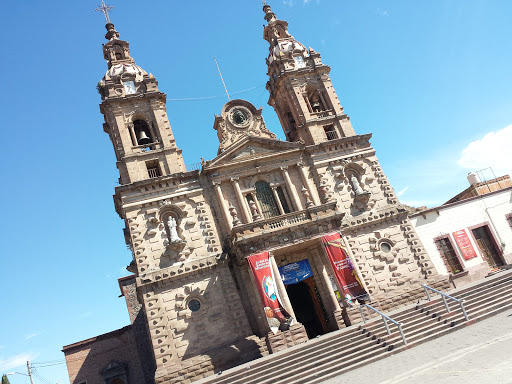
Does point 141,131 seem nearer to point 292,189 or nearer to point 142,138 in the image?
point 142,138

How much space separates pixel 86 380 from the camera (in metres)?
28.9

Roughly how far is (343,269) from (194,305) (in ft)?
30.0

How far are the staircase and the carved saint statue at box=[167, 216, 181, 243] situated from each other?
872cm

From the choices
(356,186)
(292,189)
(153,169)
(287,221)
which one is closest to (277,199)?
(292,189)

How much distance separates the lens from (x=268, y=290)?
21.6m

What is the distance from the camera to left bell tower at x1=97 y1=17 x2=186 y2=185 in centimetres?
2678

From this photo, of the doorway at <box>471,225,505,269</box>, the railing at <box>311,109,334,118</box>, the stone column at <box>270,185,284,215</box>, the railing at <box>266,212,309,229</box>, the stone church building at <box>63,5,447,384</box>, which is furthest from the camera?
the railing at <box>311,109,334,118</box>

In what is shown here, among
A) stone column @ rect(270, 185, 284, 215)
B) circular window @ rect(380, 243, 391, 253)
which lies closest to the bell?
stone column @ rect(270, 185, 284, 215)

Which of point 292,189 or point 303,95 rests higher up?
point 303,95

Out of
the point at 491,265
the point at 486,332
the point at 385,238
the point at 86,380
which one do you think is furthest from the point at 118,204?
the point at 491,265

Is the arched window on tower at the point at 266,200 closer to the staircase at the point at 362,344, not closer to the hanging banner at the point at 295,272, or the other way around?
the hanging banner at the point at 295,272

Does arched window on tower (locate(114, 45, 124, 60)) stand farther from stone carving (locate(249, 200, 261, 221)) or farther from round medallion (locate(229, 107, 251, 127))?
stone carving (locate(249, 200, 261, 221))

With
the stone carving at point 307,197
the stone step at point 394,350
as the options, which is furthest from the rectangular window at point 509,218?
the stone carving at point 307,197

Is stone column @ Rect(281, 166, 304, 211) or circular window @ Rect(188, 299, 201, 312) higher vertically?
stone column @ Rect(281, 166, 304, 211)
